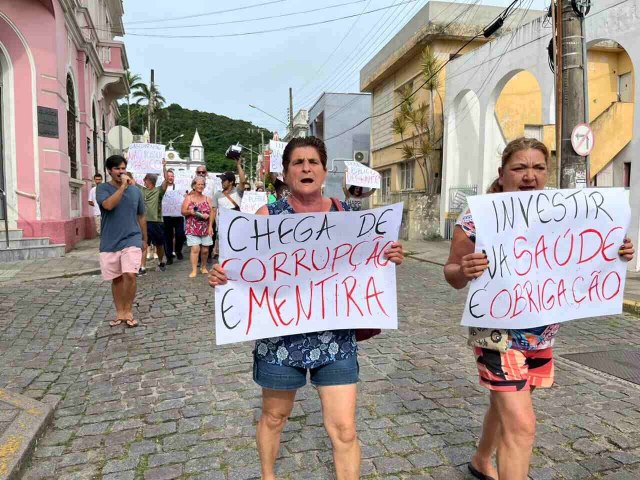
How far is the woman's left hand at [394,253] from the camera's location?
8.18 ft

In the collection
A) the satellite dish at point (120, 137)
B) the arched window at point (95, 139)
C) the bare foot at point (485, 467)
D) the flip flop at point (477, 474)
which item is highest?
the arched window at point (95, 139)

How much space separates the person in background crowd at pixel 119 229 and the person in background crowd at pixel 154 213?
4065 mm

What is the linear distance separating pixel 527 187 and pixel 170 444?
249 cm

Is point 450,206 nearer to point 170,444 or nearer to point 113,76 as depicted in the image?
point 113,76

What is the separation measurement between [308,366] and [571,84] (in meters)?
7.27

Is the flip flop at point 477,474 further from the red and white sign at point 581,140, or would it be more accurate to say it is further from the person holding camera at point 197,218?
the person holding camera at point 197,218

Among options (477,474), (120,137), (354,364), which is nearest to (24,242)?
(120,137)

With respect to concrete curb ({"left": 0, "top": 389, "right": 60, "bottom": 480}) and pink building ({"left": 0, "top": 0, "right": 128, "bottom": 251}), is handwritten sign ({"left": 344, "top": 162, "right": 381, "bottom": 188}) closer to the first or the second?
pink building ({"left": 0, "top": 0, "right": 128, "bottom": 251})

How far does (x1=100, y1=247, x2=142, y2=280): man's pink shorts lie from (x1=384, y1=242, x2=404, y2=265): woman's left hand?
3.79 metres

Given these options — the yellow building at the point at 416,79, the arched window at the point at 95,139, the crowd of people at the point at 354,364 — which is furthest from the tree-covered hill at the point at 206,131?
the crowd of people at the point at 354,364

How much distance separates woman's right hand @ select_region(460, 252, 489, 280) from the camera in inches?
90.5

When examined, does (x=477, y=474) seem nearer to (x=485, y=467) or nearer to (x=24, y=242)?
(x=485, y=467)

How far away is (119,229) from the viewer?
557cm

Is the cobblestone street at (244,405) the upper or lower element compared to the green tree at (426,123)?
lower
